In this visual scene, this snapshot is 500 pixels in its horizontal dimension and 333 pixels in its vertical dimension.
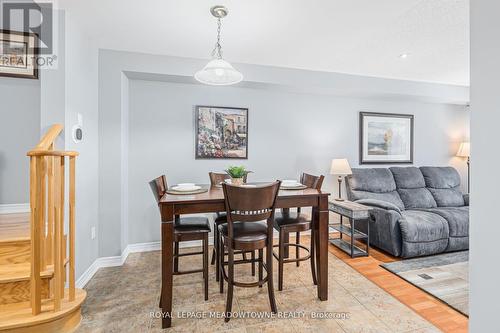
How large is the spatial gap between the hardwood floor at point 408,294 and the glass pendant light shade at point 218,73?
96.3 inches

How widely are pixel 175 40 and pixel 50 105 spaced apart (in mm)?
1338

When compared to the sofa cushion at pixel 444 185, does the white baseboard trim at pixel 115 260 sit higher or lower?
lower

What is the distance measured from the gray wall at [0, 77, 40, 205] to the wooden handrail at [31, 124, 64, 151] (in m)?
0.74

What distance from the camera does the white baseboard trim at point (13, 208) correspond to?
2.40 meters

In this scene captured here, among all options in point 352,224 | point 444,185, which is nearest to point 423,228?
point 352,224

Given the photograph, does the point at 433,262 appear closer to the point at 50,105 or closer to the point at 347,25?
the point at 347,25

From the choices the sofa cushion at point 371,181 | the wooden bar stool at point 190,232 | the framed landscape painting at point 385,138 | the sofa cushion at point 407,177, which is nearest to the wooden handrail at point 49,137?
the wooden bar stool at point 190,232

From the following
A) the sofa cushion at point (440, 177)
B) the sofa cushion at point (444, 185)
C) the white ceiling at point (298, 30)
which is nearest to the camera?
the white ceiling at point (298, 30)

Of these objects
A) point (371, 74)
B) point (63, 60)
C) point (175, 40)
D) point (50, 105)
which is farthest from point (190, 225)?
point (371, 74)

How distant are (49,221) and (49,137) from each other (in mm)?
602

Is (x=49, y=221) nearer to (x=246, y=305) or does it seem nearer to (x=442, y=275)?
(x=246, y=305)

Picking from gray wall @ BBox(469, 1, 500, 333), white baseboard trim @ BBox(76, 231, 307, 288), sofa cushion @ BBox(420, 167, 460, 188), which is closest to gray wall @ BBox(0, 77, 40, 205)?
white baseboard trim @ BBox(76, 231, 307, 288)

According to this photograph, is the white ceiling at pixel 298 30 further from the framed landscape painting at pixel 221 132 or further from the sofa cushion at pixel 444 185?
the sofa cushion at pixel 444 185

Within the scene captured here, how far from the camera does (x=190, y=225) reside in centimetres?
223
